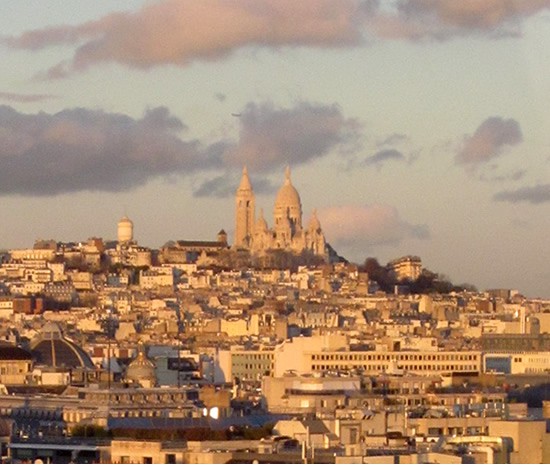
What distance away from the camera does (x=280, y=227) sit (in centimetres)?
13175

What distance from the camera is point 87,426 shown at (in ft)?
138

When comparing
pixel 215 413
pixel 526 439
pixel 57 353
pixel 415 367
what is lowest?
pixel 526 439

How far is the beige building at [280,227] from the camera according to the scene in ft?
430

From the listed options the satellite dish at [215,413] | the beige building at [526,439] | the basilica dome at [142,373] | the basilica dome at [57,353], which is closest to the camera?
the beige building at [526,439]

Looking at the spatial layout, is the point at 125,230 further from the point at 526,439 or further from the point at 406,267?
the point at 526,439

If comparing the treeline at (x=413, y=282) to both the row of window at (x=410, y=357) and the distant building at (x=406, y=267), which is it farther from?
the row of window at (x=410, y=357)

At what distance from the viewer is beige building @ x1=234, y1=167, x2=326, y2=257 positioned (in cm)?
13100

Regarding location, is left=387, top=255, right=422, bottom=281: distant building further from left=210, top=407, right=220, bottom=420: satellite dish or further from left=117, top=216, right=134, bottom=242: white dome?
left=210, top=407, right=220, bottom=420: satellite dish

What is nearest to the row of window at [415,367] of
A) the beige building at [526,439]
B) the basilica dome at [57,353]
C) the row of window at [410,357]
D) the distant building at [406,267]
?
the row of window at [410,357]

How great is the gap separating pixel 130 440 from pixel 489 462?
6.52m

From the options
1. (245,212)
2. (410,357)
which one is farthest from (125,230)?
(410,357)

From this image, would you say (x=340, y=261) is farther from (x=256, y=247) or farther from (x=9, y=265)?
(x=9, y=265)

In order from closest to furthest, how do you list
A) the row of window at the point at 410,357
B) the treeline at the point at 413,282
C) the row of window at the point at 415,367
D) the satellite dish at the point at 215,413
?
the satellite dish at the point at 215,413 < the row of window at the point at 415,367 < the row of window at the point at 410,357 < the treeline at the point at 413,282

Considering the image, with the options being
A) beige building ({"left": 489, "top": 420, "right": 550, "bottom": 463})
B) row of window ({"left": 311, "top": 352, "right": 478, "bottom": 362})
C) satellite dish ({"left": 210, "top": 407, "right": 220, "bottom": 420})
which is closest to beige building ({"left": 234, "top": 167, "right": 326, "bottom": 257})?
row of window ({"left": 311, "top": 352, "right": 478, "bottom": 362})
